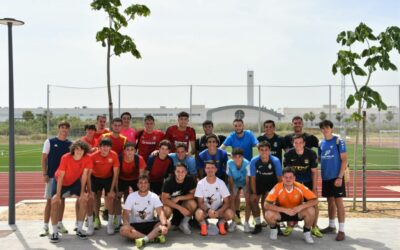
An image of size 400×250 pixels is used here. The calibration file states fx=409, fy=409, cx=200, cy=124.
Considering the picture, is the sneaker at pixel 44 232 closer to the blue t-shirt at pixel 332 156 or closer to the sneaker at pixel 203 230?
the sneaker at pixel 203 230

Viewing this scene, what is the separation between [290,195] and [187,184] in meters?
1.62

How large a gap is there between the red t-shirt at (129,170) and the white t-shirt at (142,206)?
703 millimetres

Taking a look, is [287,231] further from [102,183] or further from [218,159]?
[102,183]

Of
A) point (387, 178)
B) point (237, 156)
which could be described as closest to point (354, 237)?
point (237, 156)

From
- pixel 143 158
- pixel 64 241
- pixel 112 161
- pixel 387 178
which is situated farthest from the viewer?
pixel 387 178

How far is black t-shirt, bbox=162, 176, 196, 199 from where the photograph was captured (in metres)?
6.48

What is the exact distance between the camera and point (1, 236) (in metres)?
6.25

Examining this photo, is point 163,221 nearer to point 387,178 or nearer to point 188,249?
point 188,249

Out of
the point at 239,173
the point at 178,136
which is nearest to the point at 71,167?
the point at 178,136

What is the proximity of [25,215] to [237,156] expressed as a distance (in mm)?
4458

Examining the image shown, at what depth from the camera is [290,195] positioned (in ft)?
20.0

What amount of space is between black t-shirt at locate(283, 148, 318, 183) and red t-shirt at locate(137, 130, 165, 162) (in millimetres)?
2361

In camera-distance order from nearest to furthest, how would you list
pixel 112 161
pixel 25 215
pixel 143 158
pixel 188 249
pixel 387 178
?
pixel 188 249, pixel 112 161, pixel 143 158, pixel 25 215, pixel 387 178

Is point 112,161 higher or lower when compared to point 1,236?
higher
